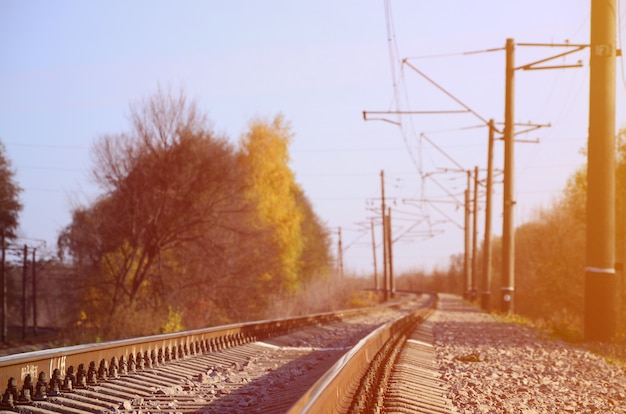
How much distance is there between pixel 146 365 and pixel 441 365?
13.6ft

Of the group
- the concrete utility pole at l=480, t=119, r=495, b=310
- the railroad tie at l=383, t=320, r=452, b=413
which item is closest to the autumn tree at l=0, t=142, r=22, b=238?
the concrete utility pole at l=480, t=119, r=495, b=310

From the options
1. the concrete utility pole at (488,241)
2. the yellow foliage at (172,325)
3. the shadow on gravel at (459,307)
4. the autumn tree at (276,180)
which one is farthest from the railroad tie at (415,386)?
the autumn tree at (276,180)

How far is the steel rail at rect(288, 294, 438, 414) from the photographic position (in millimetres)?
5777

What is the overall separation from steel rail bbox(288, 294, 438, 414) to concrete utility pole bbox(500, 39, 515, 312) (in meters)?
19.8

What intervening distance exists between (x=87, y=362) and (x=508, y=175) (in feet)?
82.2

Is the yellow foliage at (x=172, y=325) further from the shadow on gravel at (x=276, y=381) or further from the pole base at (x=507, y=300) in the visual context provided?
the pole base at (x=507, y=300)

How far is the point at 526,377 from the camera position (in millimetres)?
11109

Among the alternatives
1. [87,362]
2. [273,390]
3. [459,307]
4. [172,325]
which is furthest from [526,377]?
[459,307]

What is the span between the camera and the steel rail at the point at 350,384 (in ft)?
19.0

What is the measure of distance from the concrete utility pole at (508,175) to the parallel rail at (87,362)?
774 inches

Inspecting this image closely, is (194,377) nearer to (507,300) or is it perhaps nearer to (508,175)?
(508,175)

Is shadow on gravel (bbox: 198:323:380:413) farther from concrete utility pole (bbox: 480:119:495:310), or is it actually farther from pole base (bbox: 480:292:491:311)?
concrete utility pole (bbox: 480:119:495:310)

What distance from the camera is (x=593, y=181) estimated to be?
18000mm

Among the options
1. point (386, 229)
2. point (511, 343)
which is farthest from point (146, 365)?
point (386, 229)
